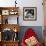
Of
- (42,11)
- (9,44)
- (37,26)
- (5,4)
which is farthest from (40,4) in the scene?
(9,44)

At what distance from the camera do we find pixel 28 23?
5.98 metres

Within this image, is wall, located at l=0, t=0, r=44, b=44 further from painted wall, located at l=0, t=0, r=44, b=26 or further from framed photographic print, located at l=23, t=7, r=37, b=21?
framed photographic print, located at l=23, t=7, r=37, b=21

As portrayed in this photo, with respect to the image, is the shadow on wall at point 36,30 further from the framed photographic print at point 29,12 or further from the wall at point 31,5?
the framed photographic print at point 29,12

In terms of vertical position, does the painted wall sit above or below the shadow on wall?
above

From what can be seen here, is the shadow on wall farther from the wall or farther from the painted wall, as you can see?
the painted wall

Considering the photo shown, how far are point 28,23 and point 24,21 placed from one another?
0.17 meters

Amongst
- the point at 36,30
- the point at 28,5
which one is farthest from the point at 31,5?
the point at 36,30

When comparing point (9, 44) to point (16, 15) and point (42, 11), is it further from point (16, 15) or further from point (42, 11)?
point (42, 11)

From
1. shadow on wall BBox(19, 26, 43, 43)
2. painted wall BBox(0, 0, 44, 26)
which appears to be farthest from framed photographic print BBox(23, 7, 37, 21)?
shadow on wall BBox(19, 26, 43, 43)

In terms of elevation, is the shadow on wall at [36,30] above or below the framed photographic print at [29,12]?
below

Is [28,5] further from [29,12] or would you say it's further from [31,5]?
[29,12]

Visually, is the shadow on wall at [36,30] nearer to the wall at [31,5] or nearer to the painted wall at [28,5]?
the wall at [31,5]

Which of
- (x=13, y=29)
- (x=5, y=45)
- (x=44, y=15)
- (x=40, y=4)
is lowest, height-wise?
(x=5, y=45)

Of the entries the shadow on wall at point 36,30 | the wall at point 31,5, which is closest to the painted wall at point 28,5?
the wall at point 31,5
